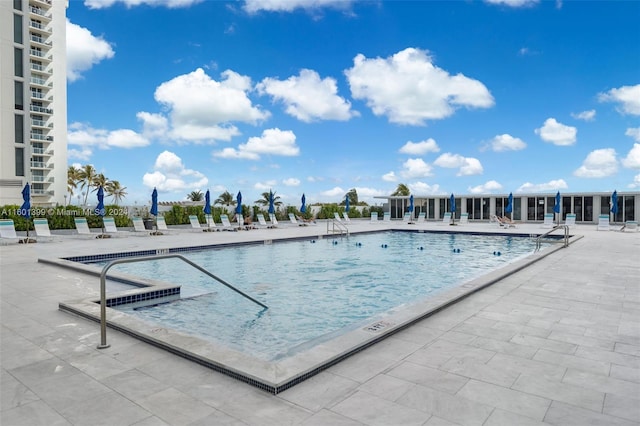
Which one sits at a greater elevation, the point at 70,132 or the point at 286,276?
the point at 70,132

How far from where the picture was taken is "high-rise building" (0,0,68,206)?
32812 millimetres

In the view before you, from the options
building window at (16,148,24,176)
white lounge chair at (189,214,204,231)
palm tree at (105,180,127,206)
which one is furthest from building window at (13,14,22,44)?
white lounge chair at (189,214,204,231)

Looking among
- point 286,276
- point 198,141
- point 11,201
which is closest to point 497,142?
point 198,141

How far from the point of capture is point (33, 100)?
3828cm

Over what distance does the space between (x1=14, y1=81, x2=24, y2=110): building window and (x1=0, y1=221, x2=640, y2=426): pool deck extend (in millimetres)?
37484

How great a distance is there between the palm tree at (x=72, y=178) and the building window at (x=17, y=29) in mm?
19762

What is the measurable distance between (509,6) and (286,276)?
1491 cm

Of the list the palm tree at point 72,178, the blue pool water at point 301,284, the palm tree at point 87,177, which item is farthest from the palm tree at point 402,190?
the palm tree at point 72,178

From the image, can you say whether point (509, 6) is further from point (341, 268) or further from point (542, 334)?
point (542, 334)

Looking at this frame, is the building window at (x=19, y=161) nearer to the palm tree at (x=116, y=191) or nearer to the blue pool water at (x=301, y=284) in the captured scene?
the palm tree at (x=116, y=191)

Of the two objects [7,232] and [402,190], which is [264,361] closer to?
[7,232]

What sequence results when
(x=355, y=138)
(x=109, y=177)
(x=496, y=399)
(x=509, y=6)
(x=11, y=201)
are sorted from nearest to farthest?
(x=496, y=399)
(x=509, y=6)
(x=355, y=138)
(x=11, y=201)
(x=109, y=177)

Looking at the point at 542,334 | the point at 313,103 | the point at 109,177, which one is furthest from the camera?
the point at 109,177

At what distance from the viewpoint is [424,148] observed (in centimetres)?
3306
